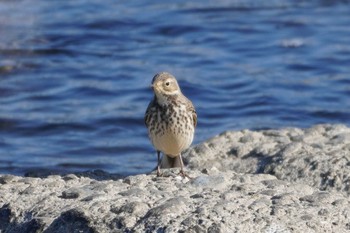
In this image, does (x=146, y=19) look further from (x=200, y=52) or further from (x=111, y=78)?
(x=111, y=78)

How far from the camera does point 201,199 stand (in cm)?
690

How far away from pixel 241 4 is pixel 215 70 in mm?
4184

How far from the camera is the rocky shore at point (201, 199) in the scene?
21.5ft

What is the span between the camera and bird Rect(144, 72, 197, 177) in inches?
335

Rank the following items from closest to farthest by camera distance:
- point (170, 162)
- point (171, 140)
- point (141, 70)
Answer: point (171, 140) → point (170, 162) → point (141, 70)

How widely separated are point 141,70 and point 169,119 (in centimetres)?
748

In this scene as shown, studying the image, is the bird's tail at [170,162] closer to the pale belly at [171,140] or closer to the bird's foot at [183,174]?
the pale belly at [171,140]

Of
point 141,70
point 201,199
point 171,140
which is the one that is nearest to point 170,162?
point 171,140

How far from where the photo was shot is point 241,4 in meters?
19.9

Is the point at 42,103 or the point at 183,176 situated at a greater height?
the point at 183,176

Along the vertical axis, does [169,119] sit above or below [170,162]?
above

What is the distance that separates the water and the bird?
250 cm

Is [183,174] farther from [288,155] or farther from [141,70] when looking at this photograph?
[141,70]

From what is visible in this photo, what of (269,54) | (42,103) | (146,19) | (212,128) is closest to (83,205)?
(212,128)
